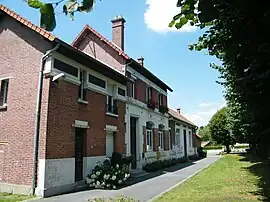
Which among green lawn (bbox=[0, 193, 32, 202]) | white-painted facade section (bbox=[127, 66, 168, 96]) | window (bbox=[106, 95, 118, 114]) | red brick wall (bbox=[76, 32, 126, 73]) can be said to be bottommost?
green lawn (bbox=[0, 193, 32, 202])

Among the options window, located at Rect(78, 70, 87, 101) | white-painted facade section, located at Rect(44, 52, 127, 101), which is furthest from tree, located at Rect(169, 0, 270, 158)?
window, located at Rect(78, 70, 87, 101)

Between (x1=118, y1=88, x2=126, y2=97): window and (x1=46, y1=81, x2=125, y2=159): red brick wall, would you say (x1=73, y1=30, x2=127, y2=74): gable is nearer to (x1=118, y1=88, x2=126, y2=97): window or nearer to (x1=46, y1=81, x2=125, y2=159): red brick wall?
(x1=118, y1=88, x2=126, y2=97): window

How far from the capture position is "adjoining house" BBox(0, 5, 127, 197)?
437 inches

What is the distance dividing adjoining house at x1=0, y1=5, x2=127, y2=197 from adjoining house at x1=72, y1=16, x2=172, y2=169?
467 centimetres

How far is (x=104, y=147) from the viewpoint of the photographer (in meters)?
15.0

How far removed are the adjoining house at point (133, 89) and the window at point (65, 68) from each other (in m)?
5.75

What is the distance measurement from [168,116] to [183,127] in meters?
8.12

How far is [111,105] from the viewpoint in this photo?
1653 centimetres

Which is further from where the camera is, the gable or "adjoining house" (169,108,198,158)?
"adjoining house" (169,108,198,158)

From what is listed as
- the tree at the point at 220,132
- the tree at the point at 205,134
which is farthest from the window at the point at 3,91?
the tree at the point at 205,134

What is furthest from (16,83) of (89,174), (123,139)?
(123,139)

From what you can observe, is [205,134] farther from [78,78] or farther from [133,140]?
[78,78]

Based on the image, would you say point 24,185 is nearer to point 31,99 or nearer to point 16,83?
point 31,99

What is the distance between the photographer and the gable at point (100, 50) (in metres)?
18.7
